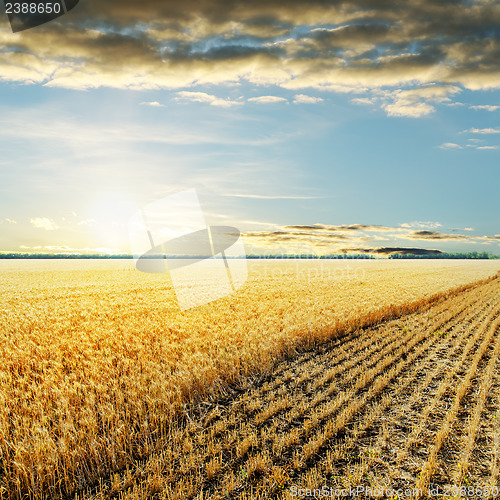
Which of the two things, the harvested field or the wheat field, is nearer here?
the harvested field

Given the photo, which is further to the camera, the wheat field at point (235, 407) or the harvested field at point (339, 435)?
the wheat field at point (235, 407)

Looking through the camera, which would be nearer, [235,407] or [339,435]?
[339,435]

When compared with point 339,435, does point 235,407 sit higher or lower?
higher

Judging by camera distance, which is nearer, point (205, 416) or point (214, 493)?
point (214, 493)

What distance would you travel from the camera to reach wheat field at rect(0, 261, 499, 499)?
16.9ft

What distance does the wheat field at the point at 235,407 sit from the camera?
514cm

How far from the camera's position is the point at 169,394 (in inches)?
288

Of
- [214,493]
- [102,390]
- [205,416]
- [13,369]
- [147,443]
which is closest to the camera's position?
[214,493]

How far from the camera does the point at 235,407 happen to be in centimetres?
734

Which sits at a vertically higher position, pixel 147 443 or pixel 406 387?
pixel 147 443

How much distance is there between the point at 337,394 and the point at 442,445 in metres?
2.37

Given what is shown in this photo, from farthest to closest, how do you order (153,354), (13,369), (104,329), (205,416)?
(104,329), (153,354), (13,369), (205,416)

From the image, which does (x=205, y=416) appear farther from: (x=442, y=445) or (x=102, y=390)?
(x=442, y=445)

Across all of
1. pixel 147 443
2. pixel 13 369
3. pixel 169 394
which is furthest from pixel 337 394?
pixel 13 369
